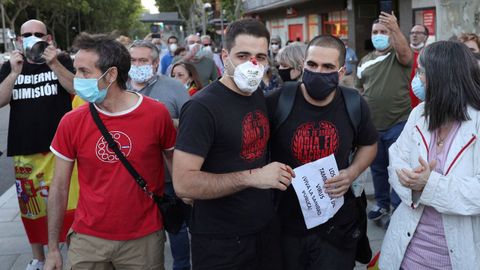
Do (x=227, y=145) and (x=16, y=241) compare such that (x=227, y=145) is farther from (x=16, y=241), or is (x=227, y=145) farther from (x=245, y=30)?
(x=16, y=241)

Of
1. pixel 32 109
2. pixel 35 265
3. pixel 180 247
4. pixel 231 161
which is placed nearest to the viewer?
pixel 231 161

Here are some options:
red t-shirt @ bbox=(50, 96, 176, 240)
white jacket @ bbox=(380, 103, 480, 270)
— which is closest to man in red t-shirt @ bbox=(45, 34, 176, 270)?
red t-shirt @ bbox=(50, 96, 176, 240)

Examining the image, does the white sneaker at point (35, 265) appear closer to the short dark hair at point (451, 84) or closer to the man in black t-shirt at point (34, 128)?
the man in black t-shirt at point (34, 128)

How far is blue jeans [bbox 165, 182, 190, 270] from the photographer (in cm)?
402

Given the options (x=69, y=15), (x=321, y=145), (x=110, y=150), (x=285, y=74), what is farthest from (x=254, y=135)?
(x=69, y=15)

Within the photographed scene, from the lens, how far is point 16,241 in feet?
17.2

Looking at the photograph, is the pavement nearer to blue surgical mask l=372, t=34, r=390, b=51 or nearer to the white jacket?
blue surgical mask l=372, t=34, r=390, b=51

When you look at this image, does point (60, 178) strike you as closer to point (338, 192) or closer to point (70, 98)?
point (338, 192)

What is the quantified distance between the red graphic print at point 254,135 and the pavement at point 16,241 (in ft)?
7.08

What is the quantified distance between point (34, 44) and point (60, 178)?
171cm

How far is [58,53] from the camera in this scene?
4199 millimetres

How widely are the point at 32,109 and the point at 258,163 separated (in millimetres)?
2385

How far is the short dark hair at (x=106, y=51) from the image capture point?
2.77 meters

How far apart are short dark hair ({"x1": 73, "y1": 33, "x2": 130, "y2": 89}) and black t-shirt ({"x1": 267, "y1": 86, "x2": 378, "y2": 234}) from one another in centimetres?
80
